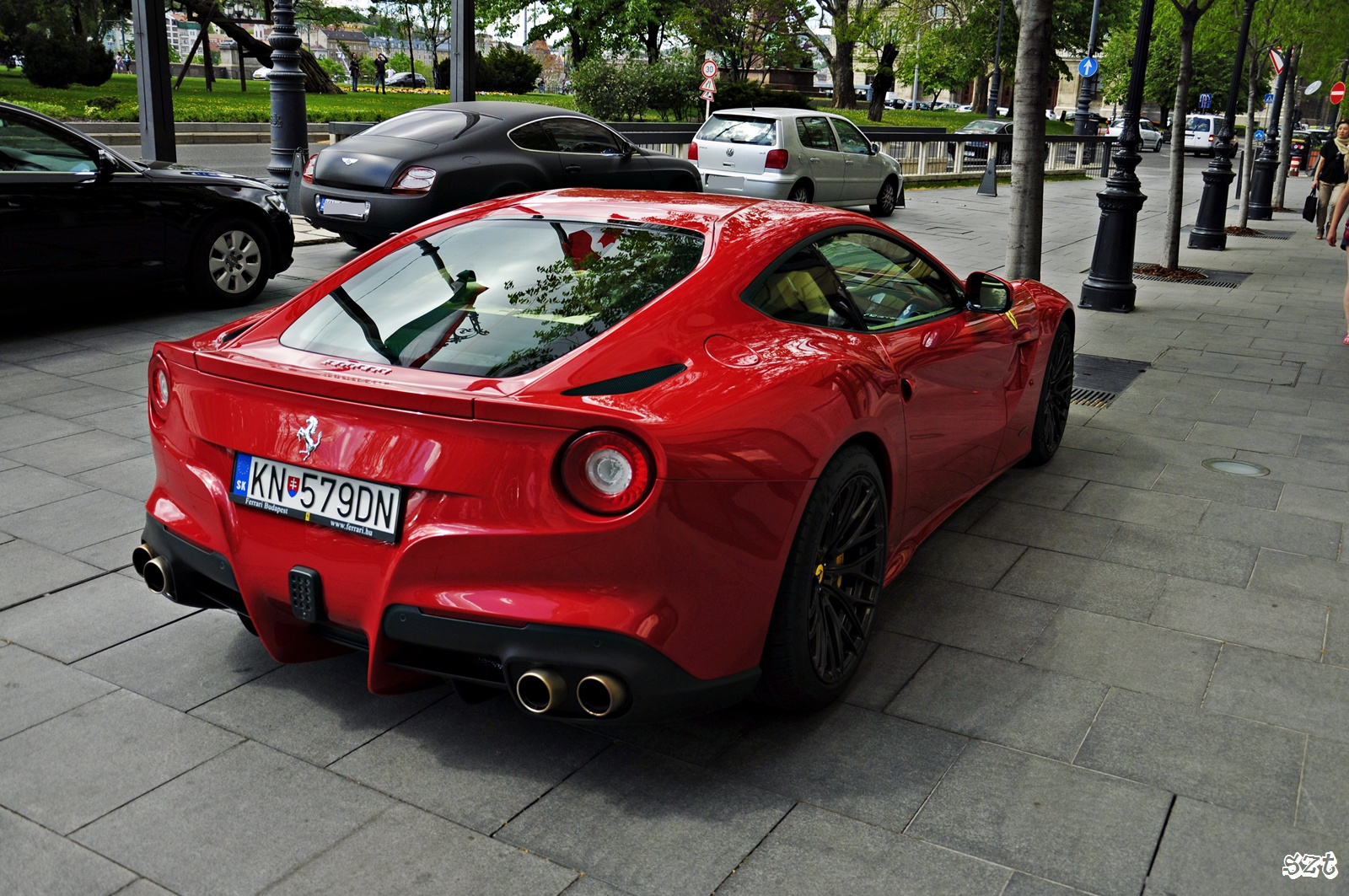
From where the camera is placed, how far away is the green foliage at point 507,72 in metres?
52.5

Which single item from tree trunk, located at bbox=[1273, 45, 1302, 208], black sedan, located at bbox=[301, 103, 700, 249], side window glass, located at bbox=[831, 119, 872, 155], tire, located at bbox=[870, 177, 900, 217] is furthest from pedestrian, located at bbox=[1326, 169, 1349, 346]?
tree trunk, located at bbox=[1273, 45, 1302, 208]

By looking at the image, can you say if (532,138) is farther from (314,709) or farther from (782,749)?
(782,749)

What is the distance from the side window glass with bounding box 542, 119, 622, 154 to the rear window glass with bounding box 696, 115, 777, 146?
494 cm

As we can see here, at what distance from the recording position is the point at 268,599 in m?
3.19

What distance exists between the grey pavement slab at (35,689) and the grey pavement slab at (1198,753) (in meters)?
2.81

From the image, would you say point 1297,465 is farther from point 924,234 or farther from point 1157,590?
point 924,234

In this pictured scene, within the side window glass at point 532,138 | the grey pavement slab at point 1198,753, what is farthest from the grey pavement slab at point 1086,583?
the side window glass at point 532,138

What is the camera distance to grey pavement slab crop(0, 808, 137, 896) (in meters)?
2.65

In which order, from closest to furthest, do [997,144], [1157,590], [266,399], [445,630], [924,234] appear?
[445,630], [266,399], [1157,590], [924,234], [997,144]

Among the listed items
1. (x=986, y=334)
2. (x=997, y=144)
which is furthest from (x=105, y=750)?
(x=997, y=144)

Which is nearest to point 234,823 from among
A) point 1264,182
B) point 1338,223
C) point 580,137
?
point 1338,223

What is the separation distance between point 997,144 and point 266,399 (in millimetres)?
30302

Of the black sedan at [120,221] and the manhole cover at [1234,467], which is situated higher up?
the black sedan at [120,221]

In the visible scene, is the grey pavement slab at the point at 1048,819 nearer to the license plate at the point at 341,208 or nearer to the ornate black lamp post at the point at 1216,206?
the license plate at the point at 341,208
